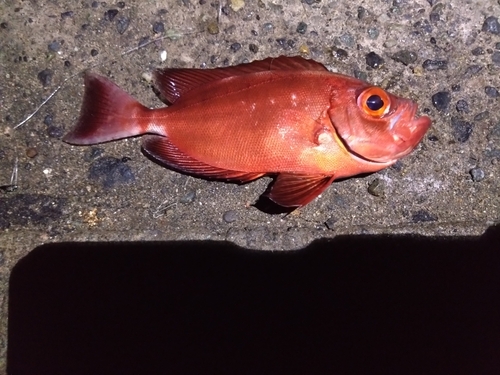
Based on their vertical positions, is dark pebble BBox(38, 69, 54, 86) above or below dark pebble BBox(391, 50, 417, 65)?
below

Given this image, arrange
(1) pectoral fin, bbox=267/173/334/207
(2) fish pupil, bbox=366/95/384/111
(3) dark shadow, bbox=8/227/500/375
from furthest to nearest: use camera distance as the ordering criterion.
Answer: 1. (3) dark shadow, bbox=8/227/500/375
2. (1) pectoral fin, bbox=267/173/334/207
3. (2) fish pupil, bbox=366/95/384/111

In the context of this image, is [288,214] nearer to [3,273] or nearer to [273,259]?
[273,259]

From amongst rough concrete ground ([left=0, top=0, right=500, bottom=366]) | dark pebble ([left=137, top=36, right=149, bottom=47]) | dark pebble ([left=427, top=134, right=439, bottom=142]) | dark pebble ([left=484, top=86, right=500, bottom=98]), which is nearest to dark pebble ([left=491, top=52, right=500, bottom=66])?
rough concrete ground ([left=0, top=0, right=500, bottom=366])

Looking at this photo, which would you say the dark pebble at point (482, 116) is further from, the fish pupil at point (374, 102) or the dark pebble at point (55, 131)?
the dark pebble at point (55, 131)

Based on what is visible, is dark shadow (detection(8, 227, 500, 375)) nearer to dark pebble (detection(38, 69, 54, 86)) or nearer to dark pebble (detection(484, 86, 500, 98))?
dark pebble (detection(484, 86, 500, 98))

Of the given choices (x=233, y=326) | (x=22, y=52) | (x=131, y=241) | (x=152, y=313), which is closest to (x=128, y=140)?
(x=131, y=241)
